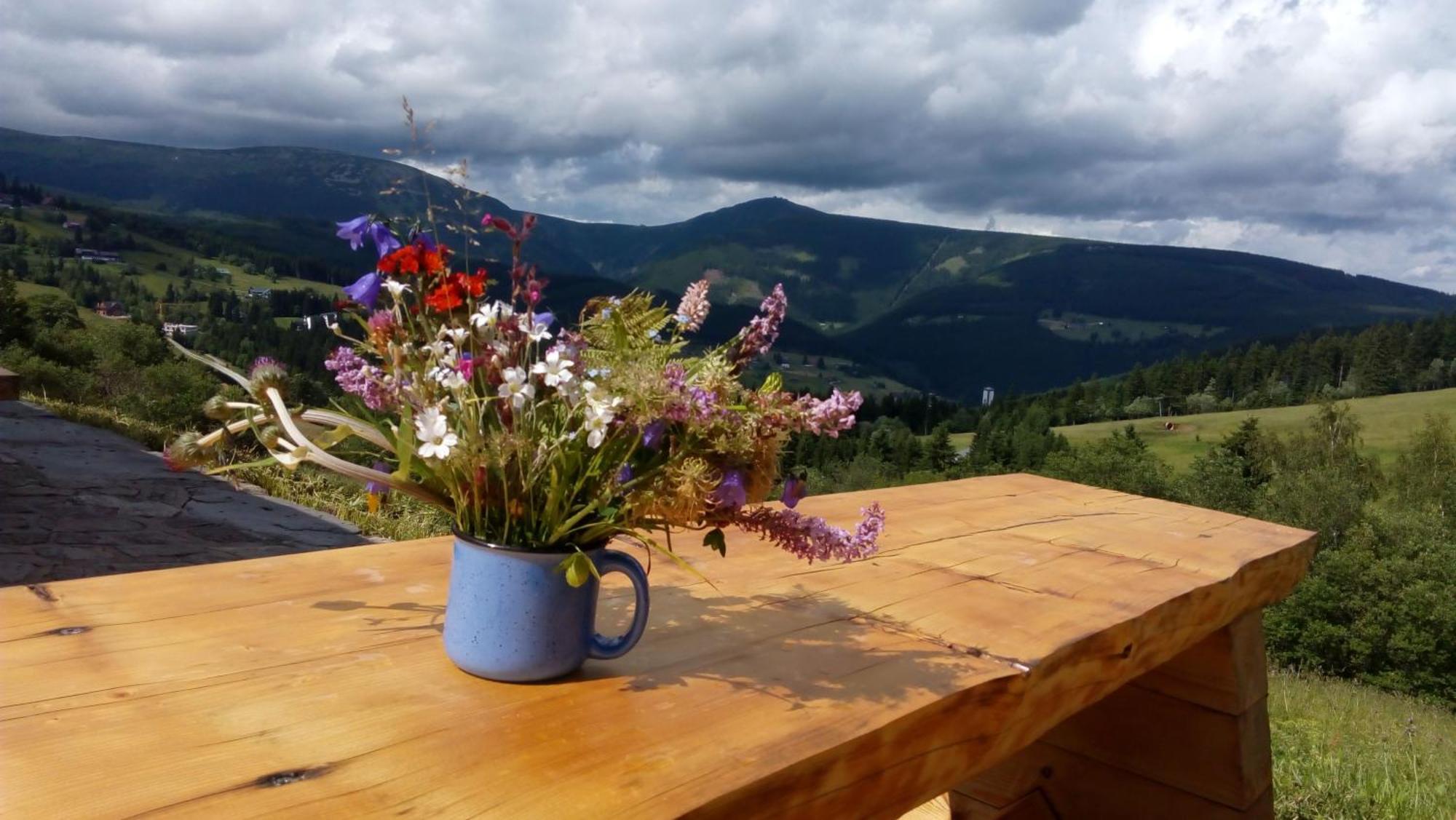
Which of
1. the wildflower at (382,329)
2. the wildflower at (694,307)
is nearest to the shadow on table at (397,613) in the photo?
the wildflower at (382,329)

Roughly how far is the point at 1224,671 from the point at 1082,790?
1.53 ft

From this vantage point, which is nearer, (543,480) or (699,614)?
(543,480)

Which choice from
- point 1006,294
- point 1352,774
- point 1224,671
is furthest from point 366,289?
point 1006,294

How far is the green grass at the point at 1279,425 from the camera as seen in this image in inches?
1975

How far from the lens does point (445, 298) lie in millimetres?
972

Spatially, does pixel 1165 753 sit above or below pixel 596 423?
below

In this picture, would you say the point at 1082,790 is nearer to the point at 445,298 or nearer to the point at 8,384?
the point at 445,298

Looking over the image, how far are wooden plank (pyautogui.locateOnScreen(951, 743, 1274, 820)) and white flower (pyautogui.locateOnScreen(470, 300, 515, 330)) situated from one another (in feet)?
6.55

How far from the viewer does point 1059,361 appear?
143375 mm

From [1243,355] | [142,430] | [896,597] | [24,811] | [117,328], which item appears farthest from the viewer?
[1243,355]

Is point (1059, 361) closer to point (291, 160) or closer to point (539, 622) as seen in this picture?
point (291, 160)

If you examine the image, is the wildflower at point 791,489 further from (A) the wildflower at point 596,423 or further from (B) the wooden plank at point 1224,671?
(B) the wooden plank at point 1224,671

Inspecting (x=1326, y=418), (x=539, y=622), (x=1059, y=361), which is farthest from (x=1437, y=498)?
(x=1059, y=361)

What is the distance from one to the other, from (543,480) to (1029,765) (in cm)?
195
